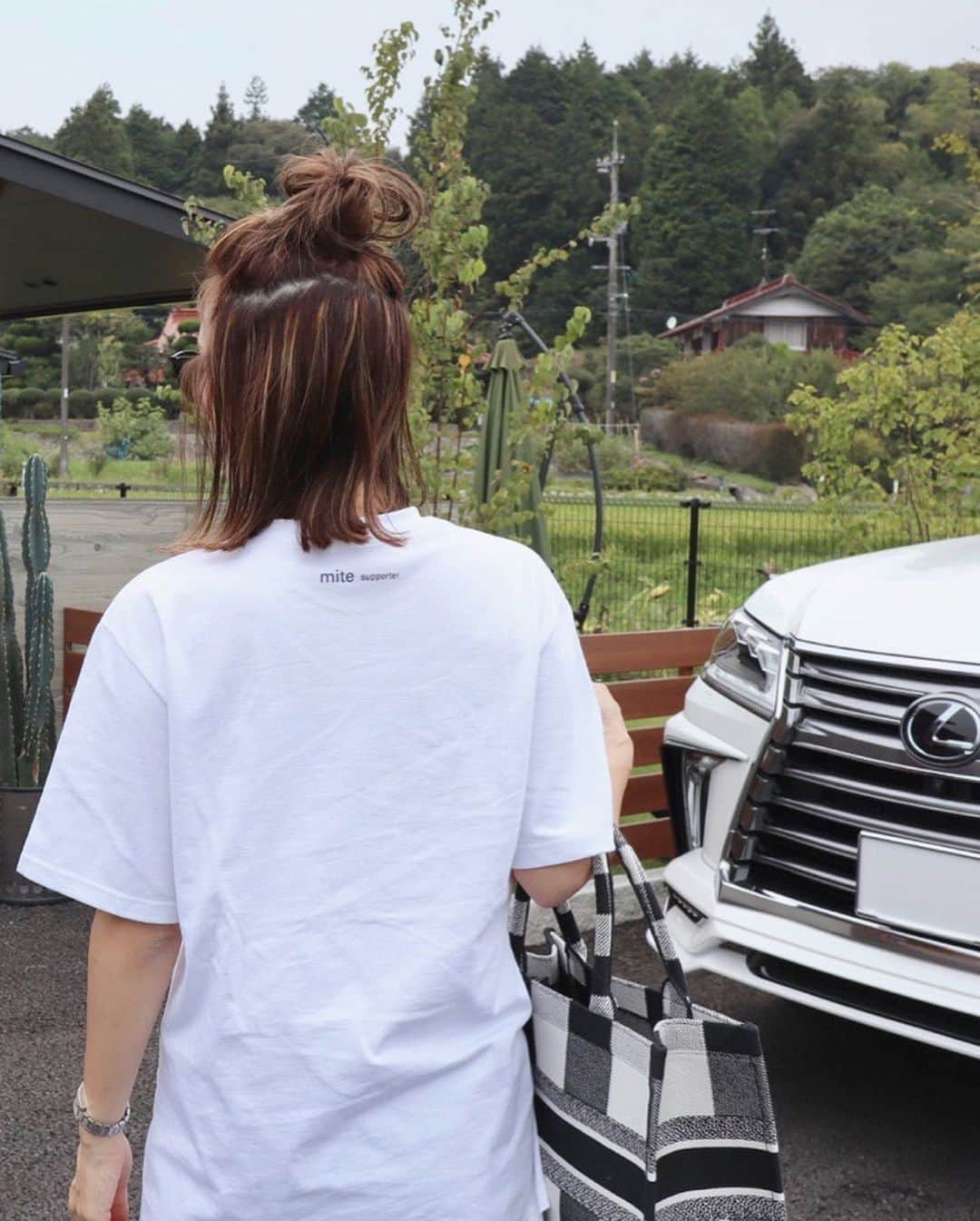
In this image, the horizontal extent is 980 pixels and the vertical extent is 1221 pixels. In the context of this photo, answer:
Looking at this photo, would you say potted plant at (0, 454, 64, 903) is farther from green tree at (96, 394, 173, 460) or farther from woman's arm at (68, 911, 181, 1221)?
green tree at (96, 394, 173, 460)

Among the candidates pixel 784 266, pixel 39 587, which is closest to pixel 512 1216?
pixel 39 587

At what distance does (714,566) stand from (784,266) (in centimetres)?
9597

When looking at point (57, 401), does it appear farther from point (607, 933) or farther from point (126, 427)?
point (607, 933)

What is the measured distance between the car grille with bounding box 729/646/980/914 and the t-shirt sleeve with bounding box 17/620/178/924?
1.89 metres

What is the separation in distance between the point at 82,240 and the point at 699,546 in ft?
24.0

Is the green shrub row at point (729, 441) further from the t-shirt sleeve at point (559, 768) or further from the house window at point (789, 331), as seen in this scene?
the t-shirt sleeve at point (559, 768)

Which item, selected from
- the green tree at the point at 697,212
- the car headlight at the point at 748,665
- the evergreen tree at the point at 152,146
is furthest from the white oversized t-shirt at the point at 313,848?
the green tree at the point at 697,212

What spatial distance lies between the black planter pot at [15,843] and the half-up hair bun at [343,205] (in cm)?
407

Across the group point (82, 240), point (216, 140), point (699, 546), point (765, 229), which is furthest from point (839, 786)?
point (765, 229)

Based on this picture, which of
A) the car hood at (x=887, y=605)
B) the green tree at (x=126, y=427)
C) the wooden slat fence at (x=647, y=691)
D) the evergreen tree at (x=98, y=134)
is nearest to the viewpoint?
the car hood at (x=887, y=605)

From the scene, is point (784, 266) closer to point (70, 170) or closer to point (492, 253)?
point (492, 253)

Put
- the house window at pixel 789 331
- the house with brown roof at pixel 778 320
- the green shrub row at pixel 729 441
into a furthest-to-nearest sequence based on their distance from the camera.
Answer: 1. the house window at pixel 789 331
2. the house with brown roof at pixel 778 320
3. the green shrub row at pixel 729 441

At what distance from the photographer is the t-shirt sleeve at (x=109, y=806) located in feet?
4.02

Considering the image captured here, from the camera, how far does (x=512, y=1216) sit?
1283mm
